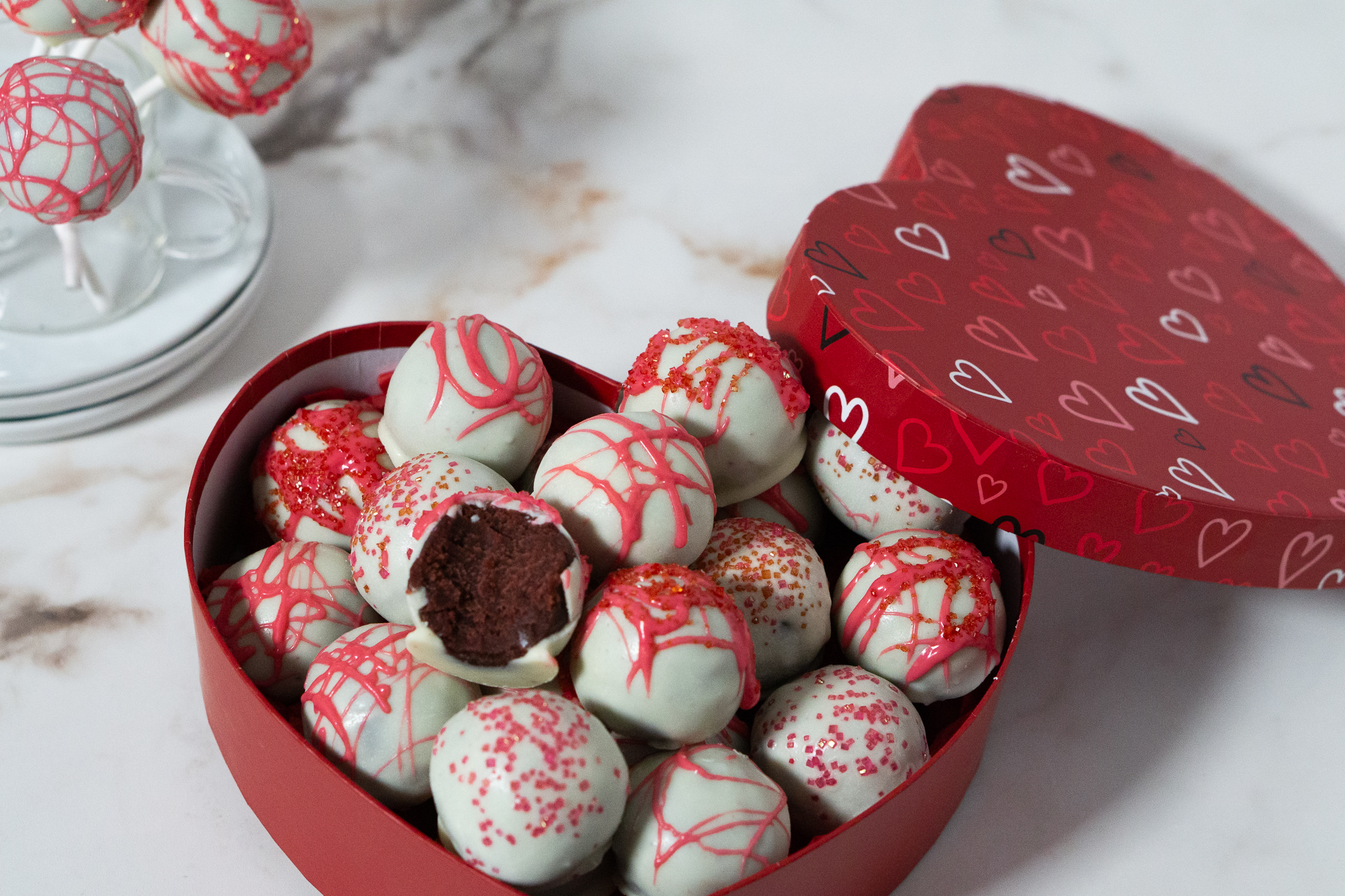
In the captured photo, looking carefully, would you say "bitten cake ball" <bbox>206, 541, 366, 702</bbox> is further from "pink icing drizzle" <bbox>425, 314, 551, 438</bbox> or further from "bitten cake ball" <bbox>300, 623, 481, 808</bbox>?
"pink icing drizzle" <bbox>425, 314, 551, 438</bbox>

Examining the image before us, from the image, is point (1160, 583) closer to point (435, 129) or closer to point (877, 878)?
point (877, 878)

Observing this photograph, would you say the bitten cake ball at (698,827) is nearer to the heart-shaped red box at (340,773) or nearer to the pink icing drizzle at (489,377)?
the heart-shaped red box at (340,773)

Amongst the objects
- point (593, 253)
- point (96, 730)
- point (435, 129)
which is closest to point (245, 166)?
point (435, 129)

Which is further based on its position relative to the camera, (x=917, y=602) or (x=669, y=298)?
(x=669, y=298)

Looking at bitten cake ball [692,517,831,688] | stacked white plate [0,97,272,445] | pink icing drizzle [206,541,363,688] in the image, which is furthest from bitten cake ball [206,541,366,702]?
stacked white plate [0,97,272,445]

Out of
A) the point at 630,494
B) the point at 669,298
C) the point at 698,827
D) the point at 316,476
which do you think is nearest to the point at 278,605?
the point at 316,476

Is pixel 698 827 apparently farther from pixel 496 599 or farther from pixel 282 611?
pixel 282 611
